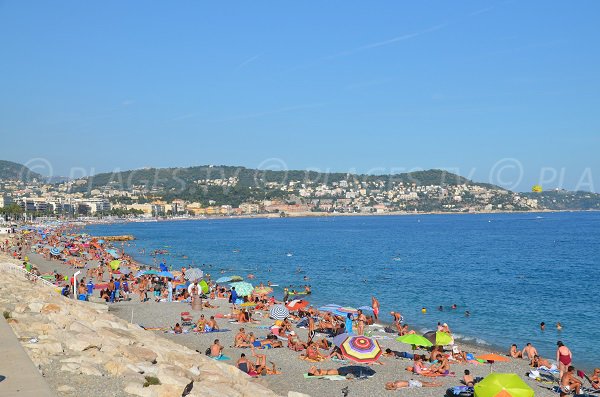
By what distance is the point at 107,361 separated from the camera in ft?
35.7

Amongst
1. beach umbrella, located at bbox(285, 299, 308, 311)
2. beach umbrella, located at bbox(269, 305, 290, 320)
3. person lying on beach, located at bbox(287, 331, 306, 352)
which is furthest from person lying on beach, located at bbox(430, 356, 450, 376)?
beach umbrella, located at bbox(285, 299, 308, 311)

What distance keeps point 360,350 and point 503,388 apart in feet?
14.8

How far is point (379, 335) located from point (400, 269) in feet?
92.9

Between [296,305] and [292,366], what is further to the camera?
[296,305]

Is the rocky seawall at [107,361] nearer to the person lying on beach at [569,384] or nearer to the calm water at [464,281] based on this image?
the person lying on beach at [569,384]

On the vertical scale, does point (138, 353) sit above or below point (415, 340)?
above

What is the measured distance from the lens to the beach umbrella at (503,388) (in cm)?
1159

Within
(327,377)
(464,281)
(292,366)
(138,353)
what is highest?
(138,353)

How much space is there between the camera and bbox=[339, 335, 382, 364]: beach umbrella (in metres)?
15.2

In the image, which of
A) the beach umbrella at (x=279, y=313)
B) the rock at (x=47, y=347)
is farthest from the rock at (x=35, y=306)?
the beach umbrella at (x=279, y=313)

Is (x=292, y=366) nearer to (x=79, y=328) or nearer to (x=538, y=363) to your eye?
(x=79, y=328)

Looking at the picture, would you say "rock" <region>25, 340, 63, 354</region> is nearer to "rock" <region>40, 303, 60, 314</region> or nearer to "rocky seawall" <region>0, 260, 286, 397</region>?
"rocky seawall" <region>0, 260, 286, 397</region>

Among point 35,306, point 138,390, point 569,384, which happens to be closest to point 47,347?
point 138,390

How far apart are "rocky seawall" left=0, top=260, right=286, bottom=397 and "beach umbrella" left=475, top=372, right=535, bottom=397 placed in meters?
4.29
